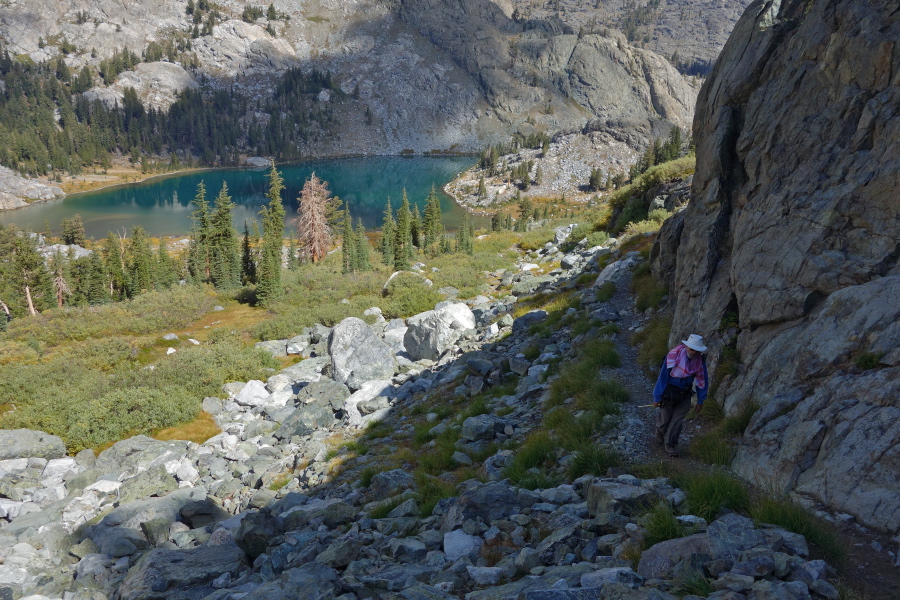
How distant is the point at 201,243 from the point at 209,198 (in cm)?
9391

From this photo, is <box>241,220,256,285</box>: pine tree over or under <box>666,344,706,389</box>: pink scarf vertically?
under

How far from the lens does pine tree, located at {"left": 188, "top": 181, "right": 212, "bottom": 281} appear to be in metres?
58.9

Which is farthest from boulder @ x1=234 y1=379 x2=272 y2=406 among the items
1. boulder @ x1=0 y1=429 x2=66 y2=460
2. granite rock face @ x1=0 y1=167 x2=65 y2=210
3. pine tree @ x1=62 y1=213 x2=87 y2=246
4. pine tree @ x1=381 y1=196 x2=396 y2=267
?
granite rock face @ x1=0 y1=167 x2=65 y2=210

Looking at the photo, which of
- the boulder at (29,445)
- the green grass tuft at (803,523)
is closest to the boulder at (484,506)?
the green grass tuft at (803,523)

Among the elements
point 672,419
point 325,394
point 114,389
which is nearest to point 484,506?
point 672,419

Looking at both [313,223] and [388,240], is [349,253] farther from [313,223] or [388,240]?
[388,240]

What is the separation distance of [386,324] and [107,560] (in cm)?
2231

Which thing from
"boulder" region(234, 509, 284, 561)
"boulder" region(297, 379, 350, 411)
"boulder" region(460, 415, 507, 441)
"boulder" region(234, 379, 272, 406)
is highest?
"boulder" region(460, 415, 507, 441)

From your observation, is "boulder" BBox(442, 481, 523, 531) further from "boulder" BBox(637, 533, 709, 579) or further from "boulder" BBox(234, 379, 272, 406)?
"boulder" BBox(234, 379, 272, 406)

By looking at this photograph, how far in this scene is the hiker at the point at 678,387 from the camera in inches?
326

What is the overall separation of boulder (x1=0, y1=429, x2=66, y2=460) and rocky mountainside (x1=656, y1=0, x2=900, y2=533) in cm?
2387

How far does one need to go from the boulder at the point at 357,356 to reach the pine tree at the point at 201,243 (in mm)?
40660

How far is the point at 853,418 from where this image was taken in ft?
19.7

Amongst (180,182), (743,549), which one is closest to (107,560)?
(743,549)
